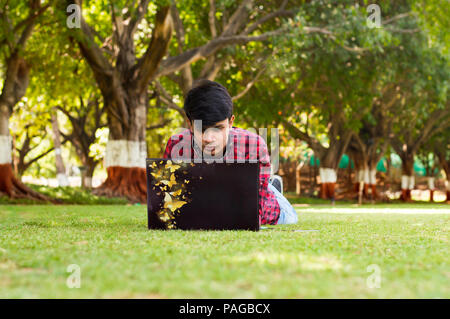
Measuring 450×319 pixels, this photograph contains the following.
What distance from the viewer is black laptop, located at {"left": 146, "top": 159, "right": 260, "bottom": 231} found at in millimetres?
4406

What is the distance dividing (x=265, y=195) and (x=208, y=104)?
1.27 m

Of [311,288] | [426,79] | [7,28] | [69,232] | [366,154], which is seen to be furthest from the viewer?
[366,154]

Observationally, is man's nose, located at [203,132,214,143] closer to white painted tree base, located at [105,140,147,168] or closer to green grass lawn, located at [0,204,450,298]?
green grass lawn, located at [0,204,450,298]

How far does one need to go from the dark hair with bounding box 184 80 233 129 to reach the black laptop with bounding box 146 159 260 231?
0.40m

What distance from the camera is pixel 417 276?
250 centimetres

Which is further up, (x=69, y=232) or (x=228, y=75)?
(x=228, y=75)

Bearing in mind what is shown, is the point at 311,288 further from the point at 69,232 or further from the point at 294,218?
the point at 294,218

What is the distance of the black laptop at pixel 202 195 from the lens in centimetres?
441

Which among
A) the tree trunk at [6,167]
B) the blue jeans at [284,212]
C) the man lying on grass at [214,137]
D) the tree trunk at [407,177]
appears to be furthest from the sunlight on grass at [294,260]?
the tree trunk at [407,177]

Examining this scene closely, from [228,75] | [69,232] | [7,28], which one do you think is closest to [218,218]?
[69,232]

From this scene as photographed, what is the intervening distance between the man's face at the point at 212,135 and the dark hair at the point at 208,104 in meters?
0.04

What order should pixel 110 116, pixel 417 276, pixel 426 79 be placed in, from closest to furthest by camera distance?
pixel 417 276
pixel 110 116
pixel 426 79
